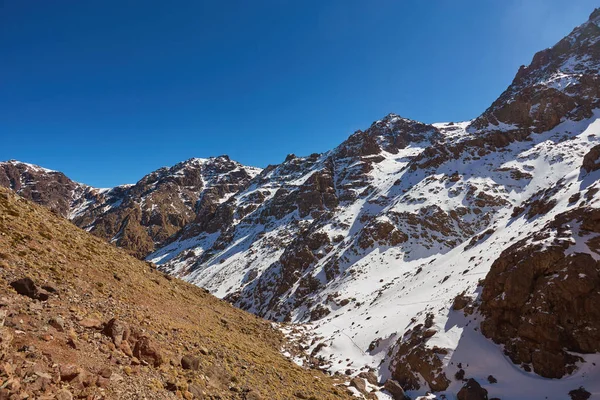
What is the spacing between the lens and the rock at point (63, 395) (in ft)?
21.1

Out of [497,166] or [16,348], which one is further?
[497,166]

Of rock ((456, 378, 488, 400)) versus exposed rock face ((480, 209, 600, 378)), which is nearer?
exposed rock face ((480, 209, 600, 378))

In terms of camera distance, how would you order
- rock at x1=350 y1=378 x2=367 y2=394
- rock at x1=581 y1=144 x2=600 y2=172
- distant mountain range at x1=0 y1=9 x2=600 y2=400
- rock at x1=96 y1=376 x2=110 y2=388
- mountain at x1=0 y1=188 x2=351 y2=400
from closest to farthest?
mountain at x1=0 y1=188 x2=351 y2=400 → rock at x1=96 y1=376 x2=110 y2=388 → distant mountain range at x1=0 y1=9 x2=600 y2=400 → rock at x1=350 y1=378 x2=367 y2=394 → rock at x1=581 y1=144 x2=600 y2=172

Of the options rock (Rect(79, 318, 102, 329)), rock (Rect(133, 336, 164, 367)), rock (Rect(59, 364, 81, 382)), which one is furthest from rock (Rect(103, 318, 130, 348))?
rock (Rect(59, 364, 81, 382))

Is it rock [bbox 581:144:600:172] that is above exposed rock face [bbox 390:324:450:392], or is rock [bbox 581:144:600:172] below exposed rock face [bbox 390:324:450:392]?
above

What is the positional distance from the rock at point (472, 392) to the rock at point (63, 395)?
23173 mm

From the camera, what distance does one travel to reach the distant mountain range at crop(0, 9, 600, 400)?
21.2 metres

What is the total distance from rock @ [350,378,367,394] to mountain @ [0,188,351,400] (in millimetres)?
3619

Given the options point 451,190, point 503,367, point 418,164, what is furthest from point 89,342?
point 418,164

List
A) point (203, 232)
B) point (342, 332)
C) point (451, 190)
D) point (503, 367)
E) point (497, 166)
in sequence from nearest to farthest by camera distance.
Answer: point (503, 367), point (342, 332), point (451, 190), point (497, 166), point (203, 232)

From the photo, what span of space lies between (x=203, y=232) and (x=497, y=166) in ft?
511

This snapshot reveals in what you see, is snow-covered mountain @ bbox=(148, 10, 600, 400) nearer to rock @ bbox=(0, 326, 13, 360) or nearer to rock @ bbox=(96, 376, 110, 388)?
rock @ bbox=(96, 376, 110, 388)

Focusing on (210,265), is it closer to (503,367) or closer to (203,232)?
(203,232)

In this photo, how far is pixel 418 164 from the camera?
115 m
